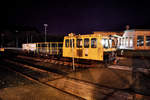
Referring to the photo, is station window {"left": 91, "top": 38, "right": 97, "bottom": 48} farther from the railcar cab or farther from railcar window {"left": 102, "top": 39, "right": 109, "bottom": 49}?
railcar window {"left": 102, "top": 39, "right": 109, "bottom": 49}

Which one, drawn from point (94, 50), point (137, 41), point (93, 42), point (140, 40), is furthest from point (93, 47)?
point (140, 40)

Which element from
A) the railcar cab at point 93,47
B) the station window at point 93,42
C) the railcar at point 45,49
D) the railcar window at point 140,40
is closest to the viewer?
the railcar cab at point 93,47

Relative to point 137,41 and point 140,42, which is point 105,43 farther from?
point 140,42

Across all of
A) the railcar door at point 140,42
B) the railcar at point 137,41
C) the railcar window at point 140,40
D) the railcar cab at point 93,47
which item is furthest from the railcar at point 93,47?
the railcar window at point 140,40

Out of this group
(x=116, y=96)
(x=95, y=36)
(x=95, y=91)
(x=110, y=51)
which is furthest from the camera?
(x=110, y=51)

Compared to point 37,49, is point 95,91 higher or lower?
lower

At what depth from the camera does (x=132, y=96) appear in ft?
12.4

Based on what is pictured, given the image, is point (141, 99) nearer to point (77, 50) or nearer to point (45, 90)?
point (45, 90)

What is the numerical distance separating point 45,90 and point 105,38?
6.31m

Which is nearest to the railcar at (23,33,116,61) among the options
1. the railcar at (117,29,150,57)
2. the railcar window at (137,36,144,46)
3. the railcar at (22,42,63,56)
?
the railcar at (22,42,63,56)

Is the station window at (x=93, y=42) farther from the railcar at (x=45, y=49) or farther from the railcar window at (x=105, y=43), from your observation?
the railcar at (x=45, y=49)

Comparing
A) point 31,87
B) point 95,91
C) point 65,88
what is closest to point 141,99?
point 95,91

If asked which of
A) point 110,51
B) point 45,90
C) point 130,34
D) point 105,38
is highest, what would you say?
point 130,34

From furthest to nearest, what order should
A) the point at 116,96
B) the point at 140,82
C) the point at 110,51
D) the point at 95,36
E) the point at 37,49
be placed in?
the point at 37,49
the point at 110,51
the point at 95,36
the point at 140,82
the point at 116,96
